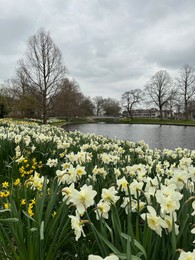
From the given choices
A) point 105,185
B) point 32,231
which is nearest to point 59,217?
point 32,231

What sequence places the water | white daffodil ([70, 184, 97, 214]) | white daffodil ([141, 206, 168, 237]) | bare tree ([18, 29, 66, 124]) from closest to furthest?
white daffodil ([141, 206, 168, 237]) < white daffodil ([70, 184, 97, 214]) < the water < bare tree ([18, 29, 66, 124])

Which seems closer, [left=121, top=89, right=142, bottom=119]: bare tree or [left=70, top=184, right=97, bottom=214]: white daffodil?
[left=70, top=184, right=97, bottom=214]: white daffodil

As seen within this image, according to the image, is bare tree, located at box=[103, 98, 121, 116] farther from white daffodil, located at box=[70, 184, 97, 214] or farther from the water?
white daffodil, located at box=[70, 184, 97, 214]

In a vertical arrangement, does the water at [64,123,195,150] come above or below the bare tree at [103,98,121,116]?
below

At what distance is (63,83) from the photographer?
27125 mm

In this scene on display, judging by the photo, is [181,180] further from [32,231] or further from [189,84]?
[189,84]

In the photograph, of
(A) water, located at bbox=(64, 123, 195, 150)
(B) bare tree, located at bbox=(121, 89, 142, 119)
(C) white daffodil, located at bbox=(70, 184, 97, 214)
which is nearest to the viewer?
(C) white daffodil, located at bbox=(70, 184, 97, 214)

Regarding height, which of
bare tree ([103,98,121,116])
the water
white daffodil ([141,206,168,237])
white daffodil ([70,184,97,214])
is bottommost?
the water

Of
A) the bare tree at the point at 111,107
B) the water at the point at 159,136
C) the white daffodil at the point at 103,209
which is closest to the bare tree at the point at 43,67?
the water at the point at 159,136

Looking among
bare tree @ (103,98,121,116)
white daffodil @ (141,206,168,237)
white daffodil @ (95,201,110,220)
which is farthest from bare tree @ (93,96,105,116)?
white daffodil @ (141,206,168,237)

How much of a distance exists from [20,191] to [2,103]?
31.9m

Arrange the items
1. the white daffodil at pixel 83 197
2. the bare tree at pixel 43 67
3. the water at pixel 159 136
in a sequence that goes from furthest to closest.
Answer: the bare tree at pixel 43 67, the water at pixel 159 136, the white daffodil at pixel 83 197

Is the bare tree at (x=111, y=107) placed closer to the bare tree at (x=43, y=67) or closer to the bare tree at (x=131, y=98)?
the bare tree at (x=131, y=98)

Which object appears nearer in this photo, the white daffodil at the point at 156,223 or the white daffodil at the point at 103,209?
the white daffodil at the point at 156,223
